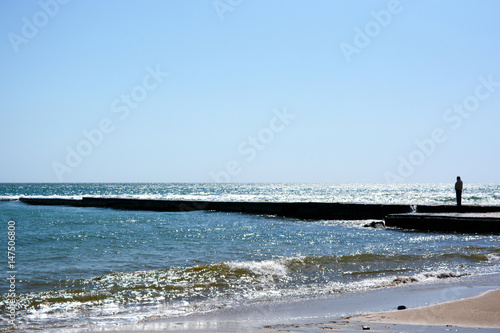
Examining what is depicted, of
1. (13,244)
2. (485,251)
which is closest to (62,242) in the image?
(13,244)

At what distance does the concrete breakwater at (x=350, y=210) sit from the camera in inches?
787

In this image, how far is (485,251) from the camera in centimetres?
1460

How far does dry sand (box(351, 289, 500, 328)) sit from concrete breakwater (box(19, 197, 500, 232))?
12817mm

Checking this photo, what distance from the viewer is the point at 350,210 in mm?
29562

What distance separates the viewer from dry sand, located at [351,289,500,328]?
20.8 ft

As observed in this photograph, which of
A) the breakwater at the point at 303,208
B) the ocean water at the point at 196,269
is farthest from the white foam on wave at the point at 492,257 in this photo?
the breakwater at the point at 303,208

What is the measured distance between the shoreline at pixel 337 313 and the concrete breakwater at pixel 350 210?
10.8 metres

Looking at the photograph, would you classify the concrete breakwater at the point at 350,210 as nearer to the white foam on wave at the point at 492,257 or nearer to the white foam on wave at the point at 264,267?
the white foam on wave at the point at 492,257

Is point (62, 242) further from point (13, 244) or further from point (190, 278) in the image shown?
point (190, 278)

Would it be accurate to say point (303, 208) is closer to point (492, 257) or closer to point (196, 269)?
point (492, 257)

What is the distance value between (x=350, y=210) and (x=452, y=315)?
75.5ft

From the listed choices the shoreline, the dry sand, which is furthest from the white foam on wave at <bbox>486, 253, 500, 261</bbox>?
the dry sand

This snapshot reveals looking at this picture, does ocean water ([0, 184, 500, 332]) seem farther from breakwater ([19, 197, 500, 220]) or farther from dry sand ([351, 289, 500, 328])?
breakwater ([19, 197, 500, 220])

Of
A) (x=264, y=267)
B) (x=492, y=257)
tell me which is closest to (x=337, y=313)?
(x=264, y=267)
